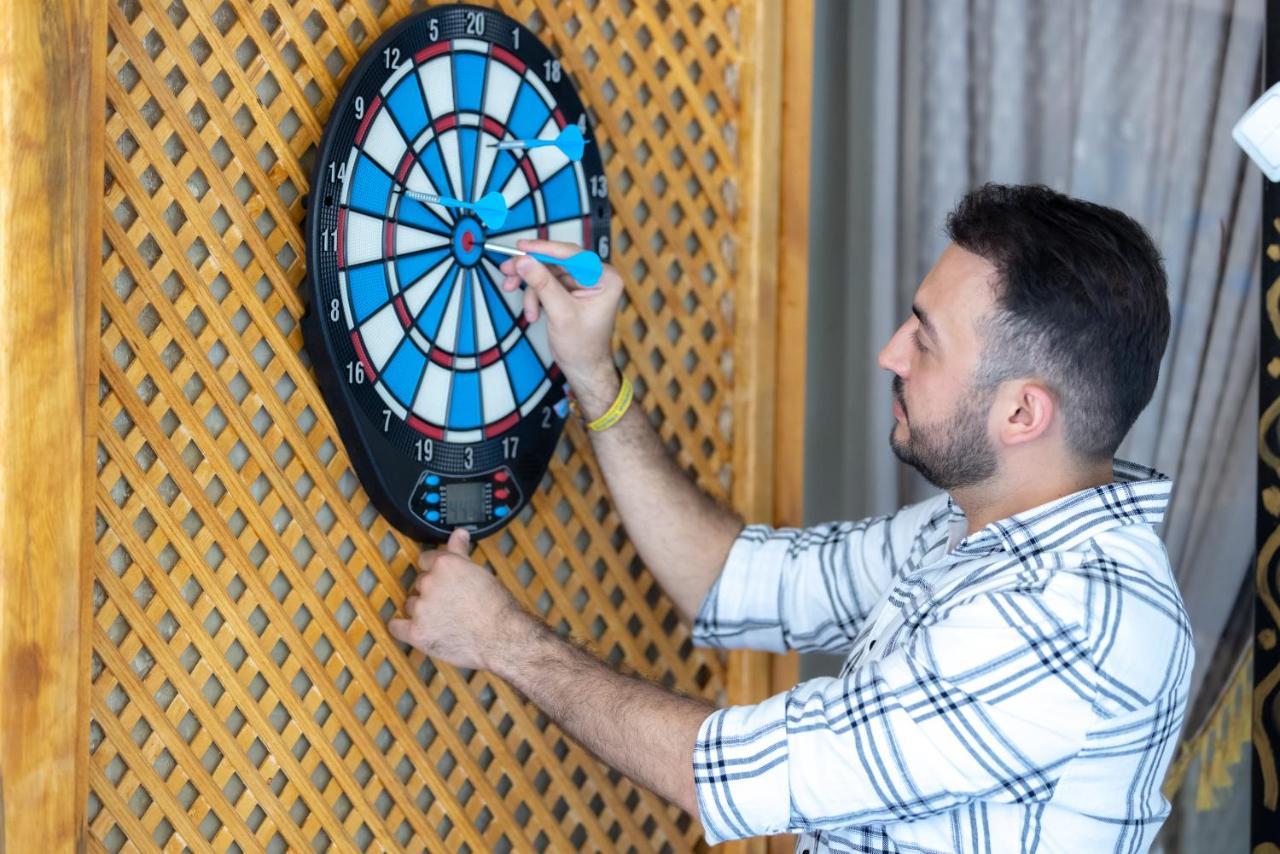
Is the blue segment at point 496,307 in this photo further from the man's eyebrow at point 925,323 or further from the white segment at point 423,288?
the man's eyebrow at point 925,323

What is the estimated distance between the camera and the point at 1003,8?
2264 mm

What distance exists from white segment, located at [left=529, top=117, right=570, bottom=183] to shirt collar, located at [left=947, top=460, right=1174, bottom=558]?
26.7 inches

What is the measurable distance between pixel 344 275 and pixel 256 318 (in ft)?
0.34

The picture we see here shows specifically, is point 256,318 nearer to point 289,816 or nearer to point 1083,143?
point 289,816

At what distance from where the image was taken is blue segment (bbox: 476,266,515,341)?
5.69 feet

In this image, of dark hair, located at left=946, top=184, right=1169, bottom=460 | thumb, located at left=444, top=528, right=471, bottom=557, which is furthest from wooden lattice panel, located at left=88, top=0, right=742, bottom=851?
dark hair, located at left=946, top=184, right=1169, bottom=460

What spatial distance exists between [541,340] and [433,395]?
199 millimetres

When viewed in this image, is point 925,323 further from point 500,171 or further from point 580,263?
point 500,171

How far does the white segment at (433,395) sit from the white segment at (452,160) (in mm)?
204

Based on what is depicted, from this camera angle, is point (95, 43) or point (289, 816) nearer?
point (95, 43)

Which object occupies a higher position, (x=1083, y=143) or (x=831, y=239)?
(x=1083, y=143)

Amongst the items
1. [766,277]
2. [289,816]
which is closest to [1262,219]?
[766,277]

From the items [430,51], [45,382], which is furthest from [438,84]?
[45,382]

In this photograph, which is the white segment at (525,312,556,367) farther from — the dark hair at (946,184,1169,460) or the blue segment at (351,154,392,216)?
the dark hair at (946,184,1169,460)
